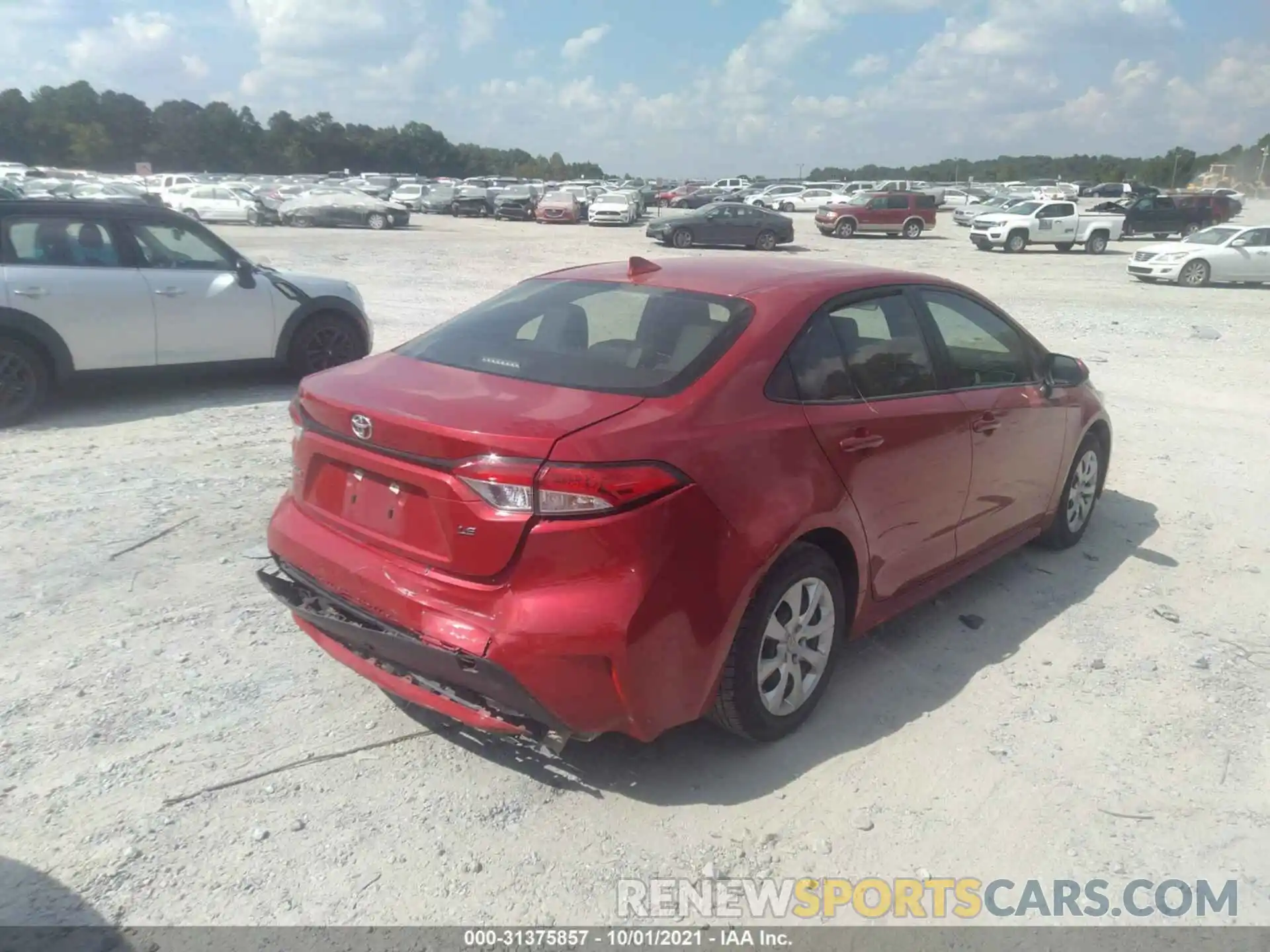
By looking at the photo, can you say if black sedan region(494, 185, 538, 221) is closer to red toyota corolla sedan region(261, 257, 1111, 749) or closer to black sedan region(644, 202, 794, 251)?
black sedan region(644, 202, 794, 251)

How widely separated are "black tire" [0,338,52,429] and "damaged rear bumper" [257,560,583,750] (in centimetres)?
511

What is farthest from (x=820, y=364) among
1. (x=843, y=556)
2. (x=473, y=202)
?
(x=473, y=202)

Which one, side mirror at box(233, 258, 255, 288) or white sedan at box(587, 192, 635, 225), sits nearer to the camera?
side mirror at box(233, 258, 255, 288)

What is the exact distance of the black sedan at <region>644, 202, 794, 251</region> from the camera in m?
31.0

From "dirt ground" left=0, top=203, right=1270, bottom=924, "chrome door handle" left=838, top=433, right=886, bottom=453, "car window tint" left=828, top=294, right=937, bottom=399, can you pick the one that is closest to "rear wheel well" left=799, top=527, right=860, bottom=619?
"chrome door handle" left=838, top=433, right=886, bottom=453

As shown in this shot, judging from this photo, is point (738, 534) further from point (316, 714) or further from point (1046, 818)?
point (316, 714)

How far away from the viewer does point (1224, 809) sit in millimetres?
3289

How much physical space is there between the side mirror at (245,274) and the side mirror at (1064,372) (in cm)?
643

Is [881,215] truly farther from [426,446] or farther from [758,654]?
[426,446]

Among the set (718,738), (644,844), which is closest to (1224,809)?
(718,738)

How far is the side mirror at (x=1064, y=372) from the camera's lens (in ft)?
16.6

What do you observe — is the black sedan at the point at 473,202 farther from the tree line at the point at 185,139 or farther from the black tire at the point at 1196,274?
the tree line at the point at 185,139

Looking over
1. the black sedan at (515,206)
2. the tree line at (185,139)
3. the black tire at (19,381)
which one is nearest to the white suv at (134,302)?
the black tire at (19,381)

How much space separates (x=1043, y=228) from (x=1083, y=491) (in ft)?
97.0
